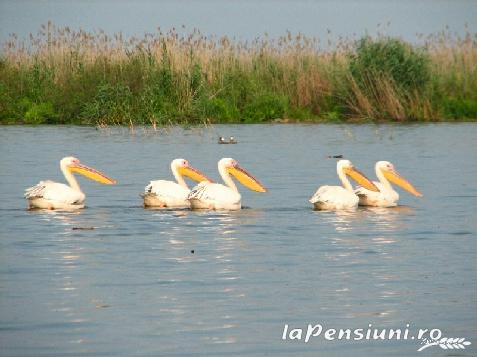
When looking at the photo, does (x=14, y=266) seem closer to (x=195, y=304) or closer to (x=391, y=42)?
(x=195, y=304)

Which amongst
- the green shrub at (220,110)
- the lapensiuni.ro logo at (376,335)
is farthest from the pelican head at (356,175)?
the green shrub at (220,110)

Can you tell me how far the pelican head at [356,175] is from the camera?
46.1 feet

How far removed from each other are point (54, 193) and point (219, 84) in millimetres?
15436

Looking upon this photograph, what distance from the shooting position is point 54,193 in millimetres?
13227

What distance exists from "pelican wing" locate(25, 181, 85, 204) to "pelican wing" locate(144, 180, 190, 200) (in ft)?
2.31

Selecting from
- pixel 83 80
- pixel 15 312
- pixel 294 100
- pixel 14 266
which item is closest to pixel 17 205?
pixel 14 266

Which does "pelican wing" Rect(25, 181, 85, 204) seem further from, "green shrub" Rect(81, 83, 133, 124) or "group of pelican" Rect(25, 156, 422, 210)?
"green shrub" Rect(81, 83, 133, 124)

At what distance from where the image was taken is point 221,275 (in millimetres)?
9422

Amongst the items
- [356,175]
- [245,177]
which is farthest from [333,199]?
[245,177]

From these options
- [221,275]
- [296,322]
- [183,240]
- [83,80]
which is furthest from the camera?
[83,80]

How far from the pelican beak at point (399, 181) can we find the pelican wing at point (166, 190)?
244cm

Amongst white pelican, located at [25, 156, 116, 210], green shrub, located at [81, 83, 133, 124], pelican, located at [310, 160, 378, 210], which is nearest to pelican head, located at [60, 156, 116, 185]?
white pelican, located at [25, 156, 116, 210]

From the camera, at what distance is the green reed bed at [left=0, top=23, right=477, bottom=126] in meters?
27.2

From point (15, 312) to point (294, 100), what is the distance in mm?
21179
